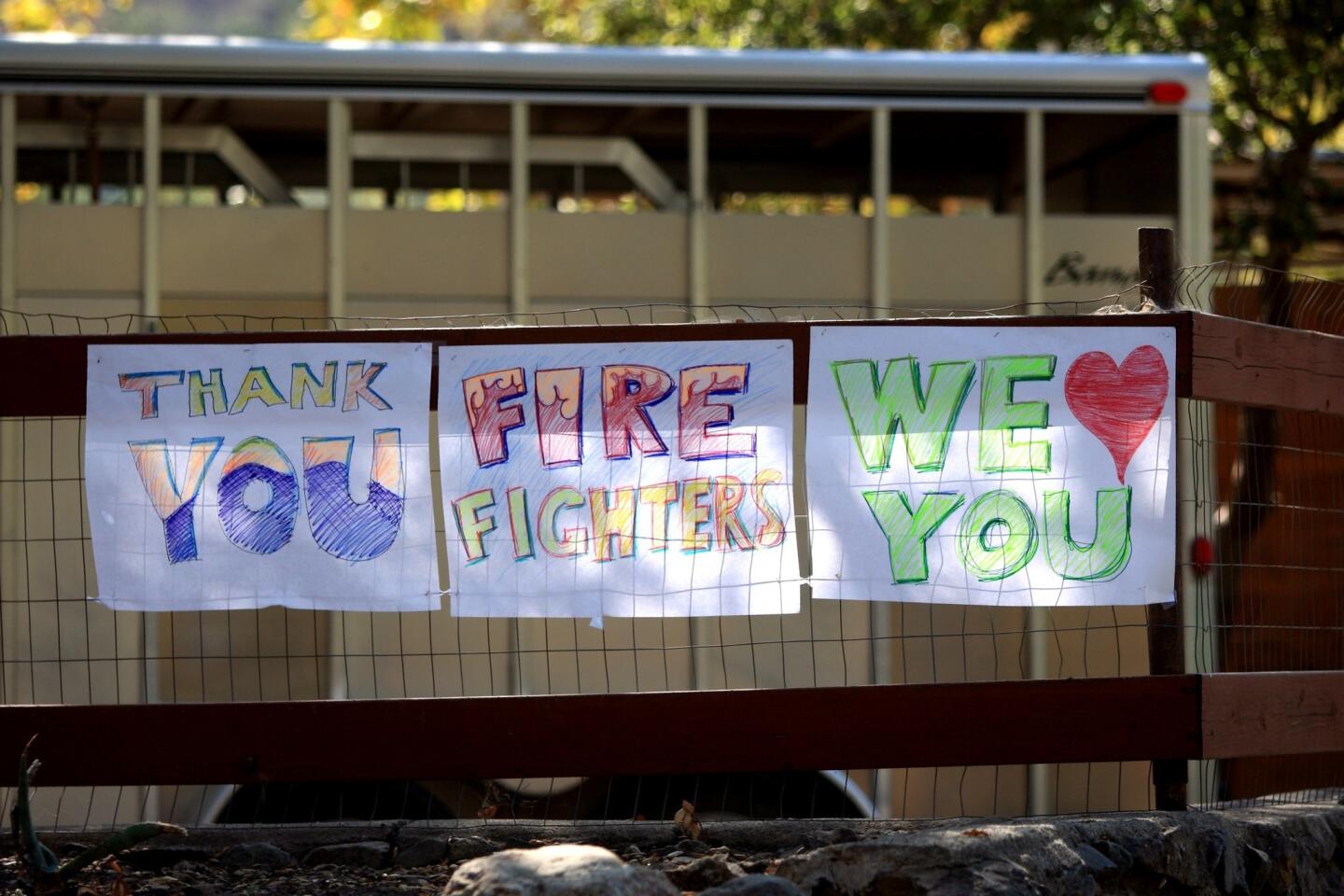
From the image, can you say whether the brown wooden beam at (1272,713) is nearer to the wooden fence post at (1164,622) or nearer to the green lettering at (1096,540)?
the wooden fence post at (1164,622)

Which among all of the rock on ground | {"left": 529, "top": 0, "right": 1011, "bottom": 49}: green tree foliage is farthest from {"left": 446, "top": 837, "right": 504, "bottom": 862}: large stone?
{"left": 529, "top": 0, "right": 1011, "bottom": 49}: green tree foliage

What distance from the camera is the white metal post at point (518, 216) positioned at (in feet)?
19.7

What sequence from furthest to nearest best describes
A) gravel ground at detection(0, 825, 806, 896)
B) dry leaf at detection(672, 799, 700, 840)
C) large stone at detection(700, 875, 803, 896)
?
1. dry leaf at detection(672, 799, 700, 840)
2. gravel ground at detection(0, 825, 806, 896)
3. large stone at detection(700, 875, 803, 896)

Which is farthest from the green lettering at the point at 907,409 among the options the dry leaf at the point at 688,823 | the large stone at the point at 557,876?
the large stone at the point at 557,876

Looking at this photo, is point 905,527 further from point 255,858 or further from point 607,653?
point 607,653

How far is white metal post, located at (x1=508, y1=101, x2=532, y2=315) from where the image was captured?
5.99 m

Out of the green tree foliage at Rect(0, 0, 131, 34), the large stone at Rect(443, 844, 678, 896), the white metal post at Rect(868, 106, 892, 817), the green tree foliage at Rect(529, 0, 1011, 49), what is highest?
the green tree foliage at Rect(0, 0, 131, 34)

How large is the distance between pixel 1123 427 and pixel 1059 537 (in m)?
0.34

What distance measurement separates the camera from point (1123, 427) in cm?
365

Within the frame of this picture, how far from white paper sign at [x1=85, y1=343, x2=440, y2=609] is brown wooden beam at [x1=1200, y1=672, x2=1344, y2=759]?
2152mm

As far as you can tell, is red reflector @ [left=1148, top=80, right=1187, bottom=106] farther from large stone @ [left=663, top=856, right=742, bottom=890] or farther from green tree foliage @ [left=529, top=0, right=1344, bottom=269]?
large stone @ [left=663, top=856, right=742, bottom=890]

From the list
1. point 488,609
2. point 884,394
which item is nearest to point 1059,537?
point 884,394

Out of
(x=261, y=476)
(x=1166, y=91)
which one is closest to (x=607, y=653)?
(x=261, y=476)

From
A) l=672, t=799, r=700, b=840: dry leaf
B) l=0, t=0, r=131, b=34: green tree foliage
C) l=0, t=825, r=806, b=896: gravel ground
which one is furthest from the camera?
l=0, t=0, r=131, b=34: green tree foliage
